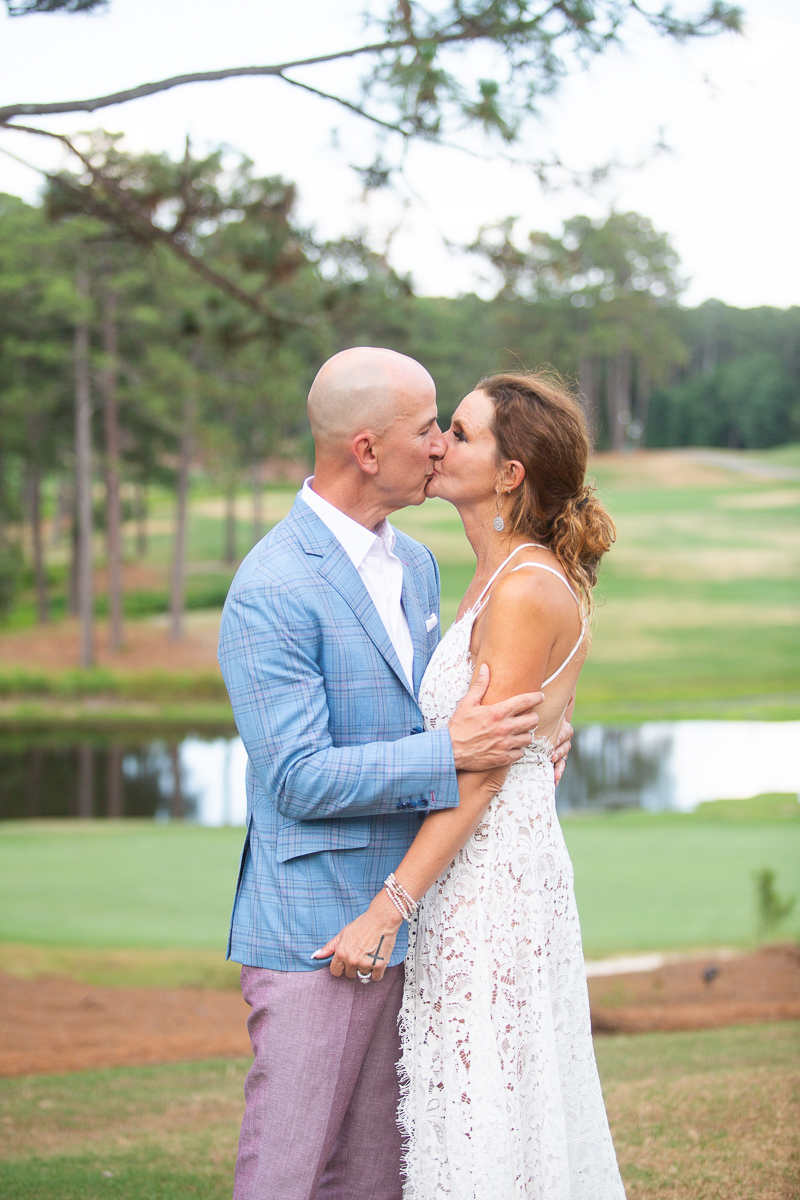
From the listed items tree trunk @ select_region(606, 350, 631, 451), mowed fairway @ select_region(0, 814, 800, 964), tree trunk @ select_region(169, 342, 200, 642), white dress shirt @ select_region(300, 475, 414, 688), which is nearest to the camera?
white dress shirt @ select_region(300, 475, 414, 688)

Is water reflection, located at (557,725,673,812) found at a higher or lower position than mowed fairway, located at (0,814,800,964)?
lower

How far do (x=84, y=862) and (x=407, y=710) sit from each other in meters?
8.23

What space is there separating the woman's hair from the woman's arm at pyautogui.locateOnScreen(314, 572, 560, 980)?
0.59 ft

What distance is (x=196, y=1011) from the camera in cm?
623

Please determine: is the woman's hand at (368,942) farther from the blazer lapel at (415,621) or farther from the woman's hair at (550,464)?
the woman's hair at (550,464)

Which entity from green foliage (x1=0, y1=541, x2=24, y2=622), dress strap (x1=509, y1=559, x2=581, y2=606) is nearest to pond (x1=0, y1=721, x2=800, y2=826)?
green foliage (x1=0, y1=541, x2=24, y2=622)

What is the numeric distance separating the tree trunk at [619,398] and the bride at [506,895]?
1341 inches

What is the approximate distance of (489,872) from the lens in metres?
1.96

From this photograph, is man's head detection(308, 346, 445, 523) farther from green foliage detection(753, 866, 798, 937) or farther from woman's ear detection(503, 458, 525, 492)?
green foliage detection(753, 866, 798, 937)

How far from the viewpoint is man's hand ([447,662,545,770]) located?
183 cm

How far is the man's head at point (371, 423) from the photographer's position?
192 centimetres

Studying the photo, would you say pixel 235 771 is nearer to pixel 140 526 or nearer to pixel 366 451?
pixel 366 451

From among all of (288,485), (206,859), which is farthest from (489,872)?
(288,485)

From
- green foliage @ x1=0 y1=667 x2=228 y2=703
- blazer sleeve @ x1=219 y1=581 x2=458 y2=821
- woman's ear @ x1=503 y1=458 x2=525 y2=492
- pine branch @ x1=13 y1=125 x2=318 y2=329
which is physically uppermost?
pine branch @ x1=13 y1=125 x2=318 y2=329
